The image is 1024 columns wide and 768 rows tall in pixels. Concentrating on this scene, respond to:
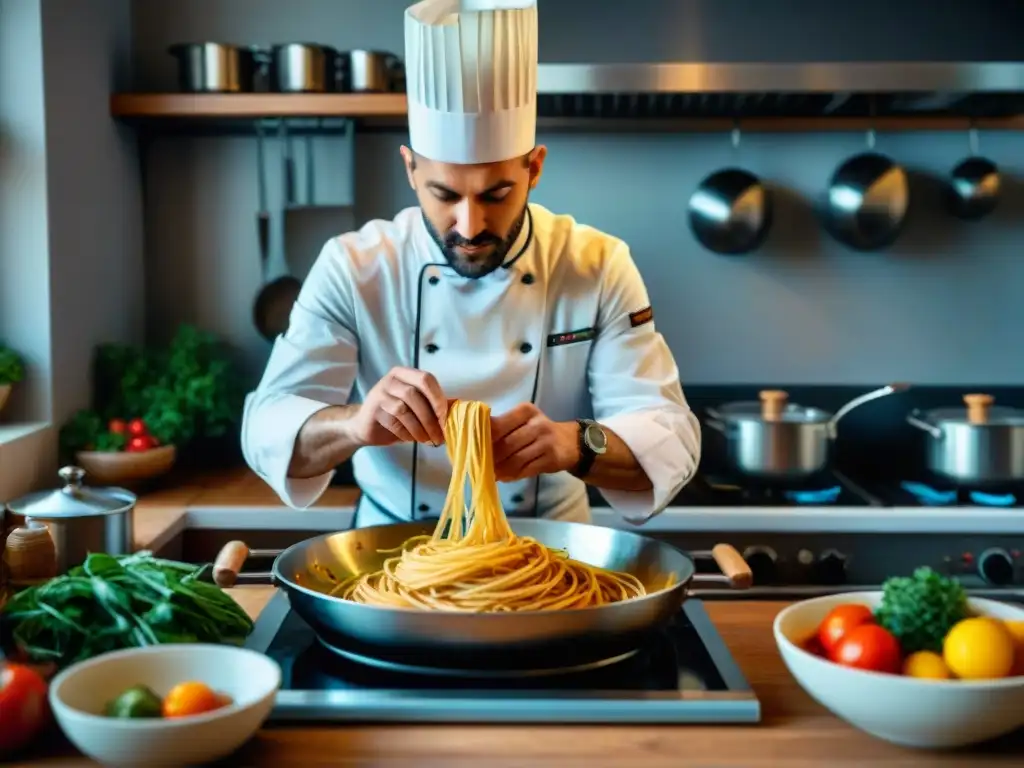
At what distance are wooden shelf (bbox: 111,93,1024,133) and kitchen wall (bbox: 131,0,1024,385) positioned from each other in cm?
6

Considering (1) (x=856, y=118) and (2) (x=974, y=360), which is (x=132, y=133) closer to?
(1) (x=856, y=118)

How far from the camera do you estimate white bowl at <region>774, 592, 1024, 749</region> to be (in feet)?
3.68

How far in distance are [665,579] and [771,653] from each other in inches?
6.5

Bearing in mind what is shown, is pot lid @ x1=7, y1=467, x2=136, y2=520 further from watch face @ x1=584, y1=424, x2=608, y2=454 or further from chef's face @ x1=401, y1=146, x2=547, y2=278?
watch face @ x1=584, y1=424, x2=608, y2=454

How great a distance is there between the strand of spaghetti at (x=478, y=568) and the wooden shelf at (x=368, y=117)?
1.35 m

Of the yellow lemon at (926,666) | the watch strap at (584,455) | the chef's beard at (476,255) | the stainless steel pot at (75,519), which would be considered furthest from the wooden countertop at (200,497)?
the yellow lemon at (926,666)

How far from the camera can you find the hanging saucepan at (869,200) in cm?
308

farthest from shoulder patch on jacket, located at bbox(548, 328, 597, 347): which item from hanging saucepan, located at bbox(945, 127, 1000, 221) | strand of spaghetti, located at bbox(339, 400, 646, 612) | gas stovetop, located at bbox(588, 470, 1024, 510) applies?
hanging saucepan, located at bbox(945, 127, 1000, 221)

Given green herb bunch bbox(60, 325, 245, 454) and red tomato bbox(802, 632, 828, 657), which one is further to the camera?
green herb bunch bbox(60, 325, 245, 454)

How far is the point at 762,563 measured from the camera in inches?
105

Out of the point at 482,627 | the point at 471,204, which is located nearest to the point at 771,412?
the point at 471,204

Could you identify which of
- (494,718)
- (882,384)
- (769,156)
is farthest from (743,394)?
(494,718)

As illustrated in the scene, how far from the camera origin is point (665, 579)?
1.54 m

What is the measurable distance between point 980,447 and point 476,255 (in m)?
1.49
